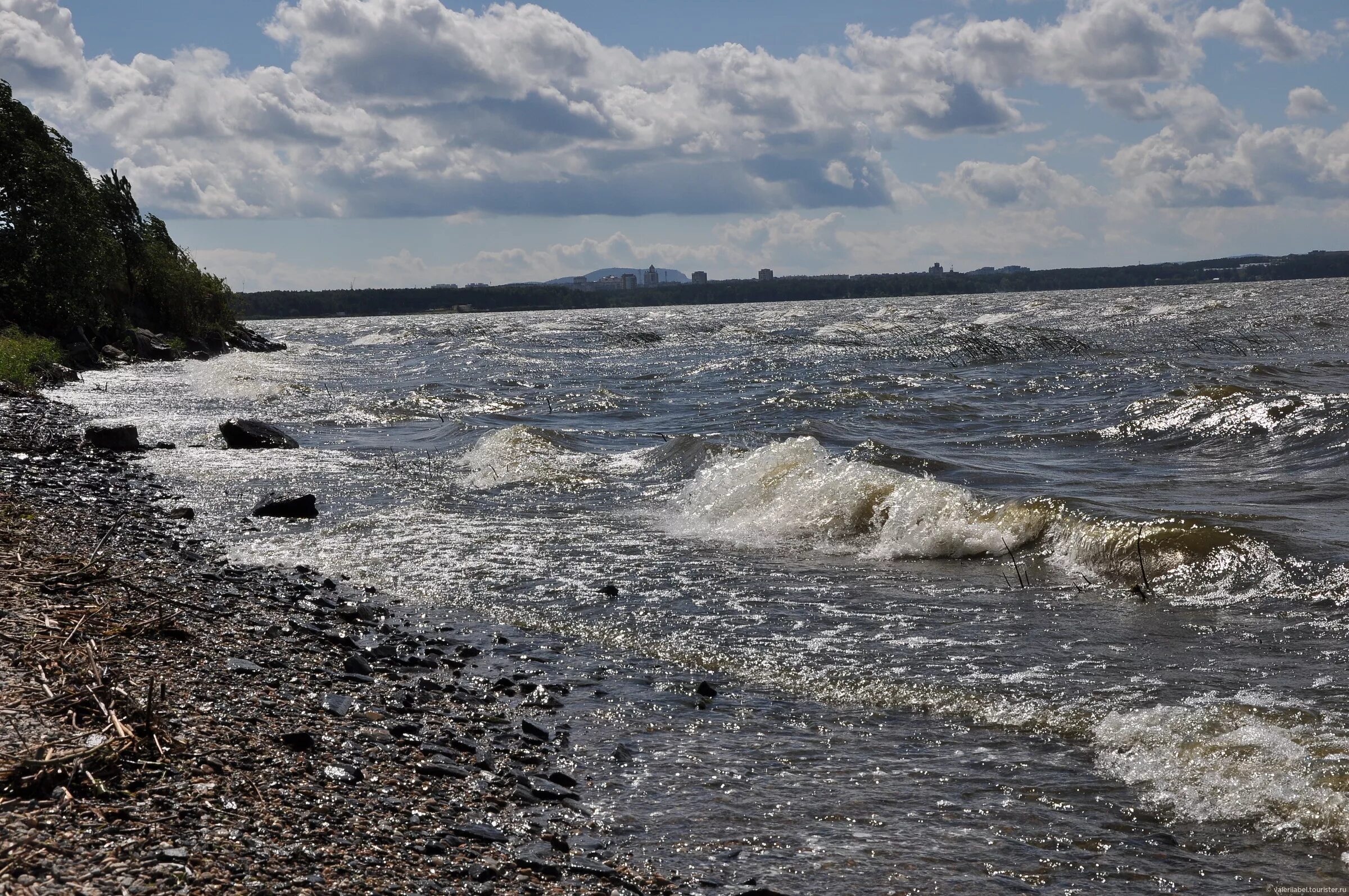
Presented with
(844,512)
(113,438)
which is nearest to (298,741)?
(844,512)

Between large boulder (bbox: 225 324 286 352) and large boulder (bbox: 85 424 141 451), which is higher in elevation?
large boulder (bbox: 225 324 286 352)

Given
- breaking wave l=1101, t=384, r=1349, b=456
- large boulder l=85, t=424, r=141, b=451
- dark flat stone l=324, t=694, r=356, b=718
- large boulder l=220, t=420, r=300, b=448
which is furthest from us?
large boulder l=220, t=420, r=300, b=448

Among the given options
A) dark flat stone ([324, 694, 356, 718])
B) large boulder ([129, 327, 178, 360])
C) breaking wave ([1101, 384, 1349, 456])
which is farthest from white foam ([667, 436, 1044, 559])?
large boulder ([129, 327, 178, 360])

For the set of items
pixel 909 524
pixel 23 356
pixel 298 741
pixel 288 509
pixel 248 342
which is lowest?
pixel 909 524

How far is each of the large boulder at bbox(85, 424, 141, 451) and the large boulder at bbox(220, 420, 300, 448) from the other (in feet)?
5.93

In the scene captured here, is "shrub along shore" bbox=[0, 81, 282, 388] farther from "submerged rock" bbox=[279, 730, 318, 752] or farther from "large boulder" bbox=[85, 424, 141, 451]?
"submerged rock" bbox=[279, 730, 318, 752]

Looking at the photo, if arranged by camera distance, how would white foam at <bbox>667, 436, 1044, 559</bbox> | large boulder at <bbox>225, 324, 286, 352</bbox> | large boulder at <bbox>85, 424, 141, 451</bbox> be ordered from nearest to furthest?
white foam at <bbox>667, 436, 1044, 559</bbox>, large boulder at <bbox>85, 424, 141, 451</bbox>, large boulder at <bbox>225, 324, 286, 352</bbox>

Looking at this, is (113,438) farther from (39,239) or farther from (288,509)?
(39,239)

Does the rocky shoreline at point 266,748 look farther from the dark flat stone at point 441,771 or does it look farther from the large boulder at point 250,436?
the large boulder at point 250,436

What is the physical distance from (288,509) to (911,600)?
29.5 feet

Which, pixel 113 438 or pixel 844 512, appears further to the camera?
pixel 113 438

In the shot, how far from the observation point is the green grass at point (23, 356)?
2682 centimetres

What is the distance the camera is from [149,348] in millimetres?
47875

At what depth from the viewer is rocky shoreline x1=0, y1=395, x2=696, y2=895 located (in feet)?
14.0
